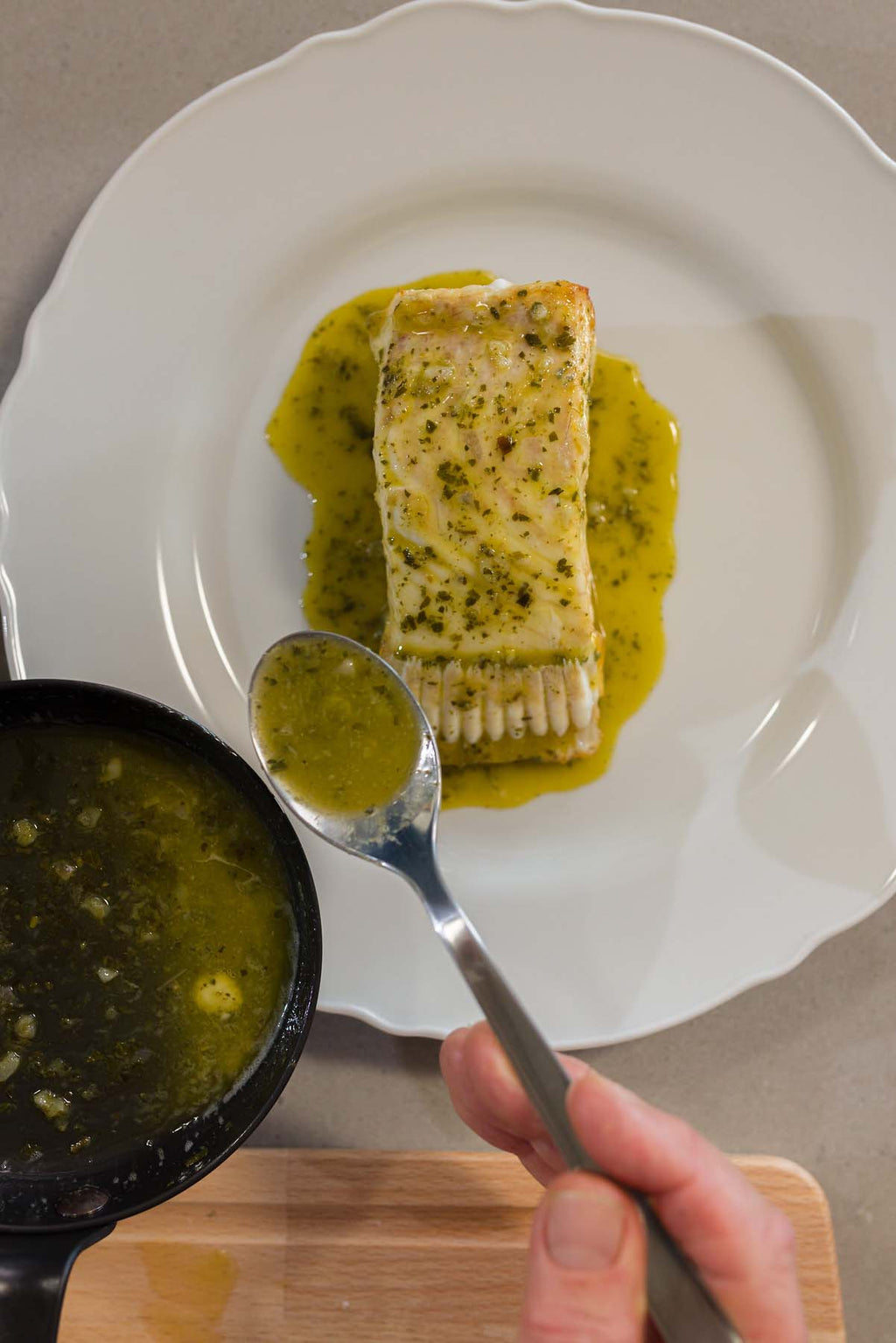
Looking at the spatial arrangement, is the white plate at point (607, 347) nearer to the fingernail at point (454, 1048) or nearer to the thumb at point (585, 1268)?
the fingernail at point (454, 1048)

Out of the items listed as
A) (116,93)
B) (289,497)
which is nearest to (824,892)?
(289,497)

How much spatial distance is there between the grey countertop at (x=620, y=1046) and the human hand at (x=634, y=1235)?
44.6 inches

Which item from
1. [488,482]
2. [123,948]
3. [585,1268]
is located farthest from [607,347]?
[585,1268]

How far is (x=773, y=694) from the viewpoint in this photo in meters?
3.02

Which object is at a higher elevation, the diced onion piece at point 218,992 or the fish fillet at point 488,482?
the fish fillet at point 488,482

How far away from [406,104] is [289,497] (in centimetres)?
120

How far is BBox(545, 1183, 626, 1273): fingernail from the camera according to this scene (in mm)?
1778

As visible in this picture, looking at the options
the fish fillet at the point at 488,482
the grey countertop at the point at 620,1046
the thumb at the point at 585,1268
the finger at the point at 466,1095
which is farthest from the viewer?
the grey countertop at the point at 620,1046

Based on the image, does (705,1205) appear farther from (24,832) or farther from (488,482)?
(488,482)

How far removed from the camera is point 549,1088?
2.08 meters

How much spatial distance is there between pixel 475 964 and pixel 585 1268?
68 centimetres

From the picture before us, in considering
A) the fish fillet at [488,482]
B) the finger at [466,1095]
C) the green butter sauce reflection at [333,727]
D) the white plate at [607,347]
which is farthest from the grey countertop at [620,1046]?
the fish fillet at [488,482]

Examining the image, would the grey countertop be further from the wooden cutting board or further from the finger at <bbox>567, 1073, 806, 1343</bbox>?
the finger at <bbox>567, 1073, 806, 1343</bbox>

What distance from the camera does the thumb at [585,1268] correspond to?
173 centimetres
